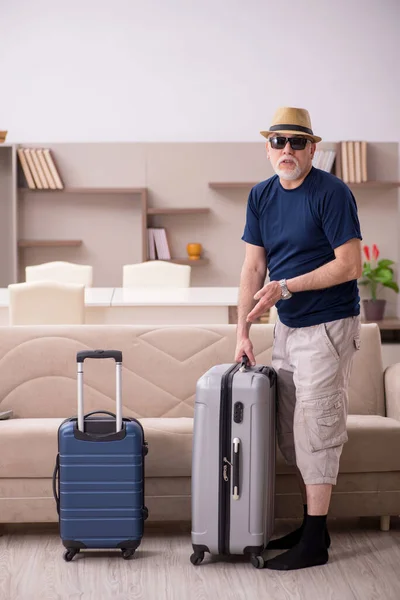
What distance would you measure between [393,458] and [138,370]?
3.46 feet

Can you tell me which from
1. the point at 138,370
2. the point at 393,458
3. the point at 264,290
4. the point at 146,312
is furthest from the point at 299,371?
the point at 146,312

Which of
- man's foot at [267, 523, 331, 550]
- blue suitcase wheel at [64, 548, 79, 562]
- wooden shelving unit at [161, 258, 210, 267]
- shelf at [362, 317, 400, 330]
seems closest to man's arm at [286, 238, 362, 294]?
man's foot at [267, 523, 331, 550]

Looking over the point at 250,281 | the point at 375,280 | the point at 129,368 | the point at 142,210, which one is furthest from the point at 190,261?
the point at 250,281

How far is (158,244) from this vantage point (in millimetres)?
7699

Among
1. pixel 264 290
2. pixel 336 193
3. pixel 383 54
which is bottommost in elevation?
pixel 264 290

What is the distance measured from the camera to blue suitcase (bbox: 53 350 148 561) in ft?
9.60

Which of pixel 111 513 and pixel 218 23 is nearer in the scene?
pixel 111 513

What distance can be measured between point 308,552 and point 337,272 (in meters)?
0.91

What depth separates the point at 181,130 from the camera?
7855mm

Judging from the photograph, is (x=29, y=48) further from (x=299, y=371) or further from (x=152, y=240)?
(x=299, y=371)

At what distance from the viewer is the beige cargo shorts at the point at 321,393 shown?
287 cm

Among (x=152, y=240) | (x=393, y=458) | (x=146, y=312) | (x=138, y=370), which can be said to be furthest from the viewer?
(x=152, y=240)

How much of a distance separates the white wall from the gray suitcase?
5288mm

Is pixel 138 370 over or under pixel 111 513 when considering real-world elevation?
over
